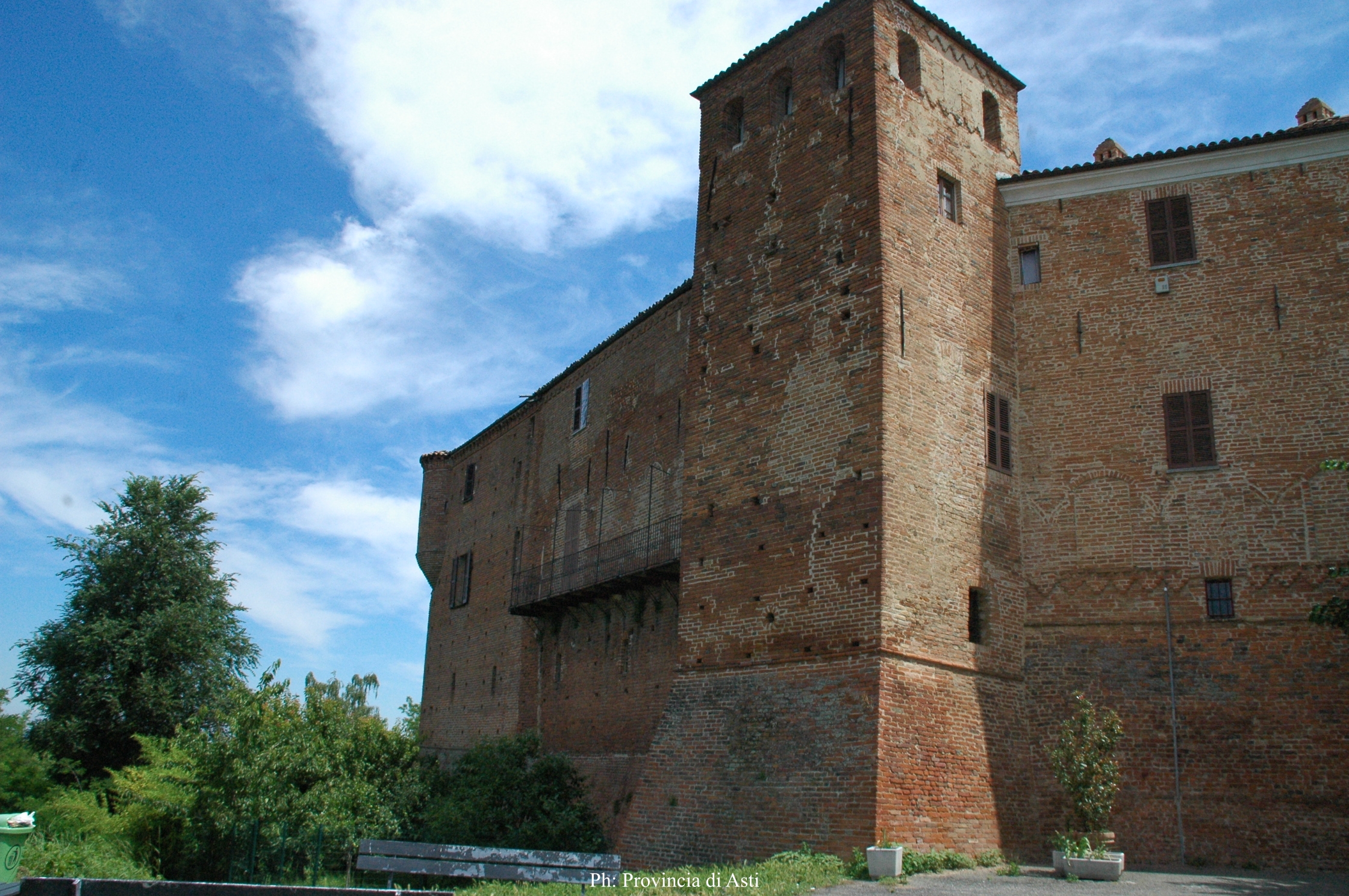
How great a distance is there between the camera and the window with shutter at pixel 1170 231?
48.7 feet

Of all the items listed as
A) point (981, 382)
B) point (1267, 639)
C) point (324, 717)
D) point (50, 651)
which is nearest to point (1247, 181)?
point (981, 382)

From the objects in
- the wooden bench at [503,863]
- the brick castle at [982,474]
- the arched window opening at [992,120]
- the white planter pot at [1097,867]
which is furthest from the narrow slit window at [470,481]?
the white planter pot at [1097,867]

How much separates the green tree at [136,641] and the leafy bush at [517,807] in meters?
8.88

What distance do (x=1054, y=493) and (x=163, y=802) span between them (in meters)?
15.9

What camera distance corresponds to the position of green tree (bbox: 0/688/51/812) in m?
20.9

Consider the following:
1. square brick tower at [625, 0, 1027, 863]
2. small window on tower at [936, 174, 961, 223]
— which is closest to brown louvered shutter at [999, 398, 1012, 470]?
square brick tower at [625, 0, 1027, 863]

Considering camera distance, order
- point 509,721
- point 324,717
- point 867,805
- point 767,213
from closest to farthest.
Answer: point 867,805, point 767,213, point 324,717, point 509,721

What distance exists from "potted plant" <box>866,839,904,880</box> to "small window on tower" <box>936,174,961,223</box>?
898 centimetres

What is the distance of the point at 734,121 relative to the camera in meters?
17.2

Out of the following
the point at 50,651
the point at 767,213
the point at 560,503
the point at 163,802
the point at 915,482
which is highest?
the point at 767,213

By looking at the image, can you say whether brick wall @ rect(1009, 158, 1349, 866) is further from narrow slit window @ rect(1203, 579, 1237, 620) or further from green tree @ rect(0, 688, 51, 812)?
green tree @ rect(0, 688, 51, 812)

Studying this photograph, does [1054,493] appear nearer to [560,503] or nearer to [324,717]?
[560,503]

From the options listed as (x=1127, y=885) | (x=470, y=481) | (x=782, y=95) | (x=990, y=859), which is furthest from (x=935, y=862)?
(x=470, y=481)

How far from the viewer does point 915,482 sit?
43.3 feet
